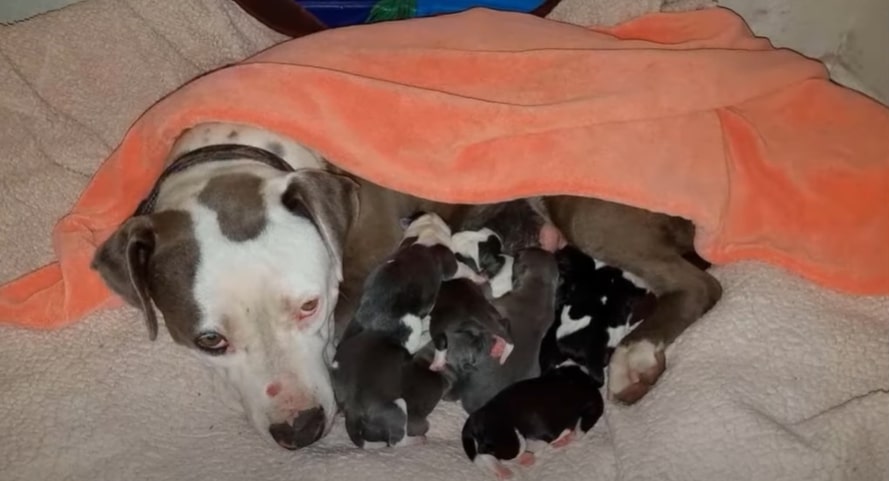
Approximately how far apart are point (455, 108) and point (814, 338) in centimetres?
113

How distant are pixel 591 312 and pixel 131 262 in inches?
47.7

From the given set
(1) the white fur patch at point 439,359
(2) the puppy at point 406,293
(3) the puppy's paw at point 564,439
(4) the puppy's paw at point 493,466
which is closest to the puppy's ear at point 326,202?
(2) the puppy at point 406,293

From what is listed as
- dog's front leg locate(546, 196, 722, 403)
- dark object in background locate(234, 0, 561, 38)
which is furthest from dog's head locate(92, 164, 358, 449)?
dark object in background locate(234, 0, 561, 38)

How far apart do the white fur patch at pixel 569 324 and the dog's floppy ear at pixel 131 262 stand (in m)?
1.07

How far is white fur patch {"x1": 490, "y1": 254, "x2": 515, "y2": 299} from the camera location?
9.45 feet

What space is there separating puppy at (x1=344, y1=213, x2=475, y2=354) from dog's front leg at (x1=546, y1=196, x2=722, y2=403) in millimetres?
→ 393

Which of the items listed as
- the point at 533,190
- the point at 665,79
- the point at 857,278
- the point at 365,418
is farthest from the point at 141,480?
the point at 857,278

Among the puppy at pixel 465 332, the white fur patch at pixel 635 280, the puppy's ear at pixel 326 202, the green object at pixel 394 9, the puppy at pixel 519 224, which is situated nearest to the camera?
the puppy's ear at pixel 326 202

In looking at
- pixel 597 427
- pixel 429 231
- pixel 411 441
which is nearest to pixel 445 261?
pixel 429 231

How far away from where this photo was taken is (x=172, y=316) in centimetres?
249

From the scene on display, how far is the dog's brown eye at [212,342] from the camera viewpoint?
243 centimetres

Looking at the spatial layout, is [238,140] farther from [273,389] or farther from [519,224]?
[519,224]

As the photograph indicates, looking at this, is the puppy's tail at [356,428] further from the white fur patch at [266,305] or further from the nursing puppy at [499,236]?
the nursing puppy at [499,236]

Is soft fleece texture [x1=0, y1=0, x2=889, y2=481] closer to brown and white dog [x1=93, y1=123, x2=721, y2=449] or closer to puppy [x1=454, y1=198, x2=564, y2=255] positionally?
brown and white dog [x1=93, y1=123, x2=721, y2=449]
